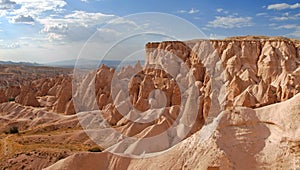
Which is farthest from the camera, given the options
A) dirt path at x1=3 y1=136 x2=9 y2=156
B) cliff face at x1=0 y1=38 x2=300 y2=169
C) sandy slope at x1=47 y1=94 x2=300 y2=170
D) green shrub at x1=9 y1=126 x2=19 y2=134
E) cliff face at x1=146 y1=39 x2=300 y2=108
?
cliff face at x1=146 y1=39 x2=300 y2=108

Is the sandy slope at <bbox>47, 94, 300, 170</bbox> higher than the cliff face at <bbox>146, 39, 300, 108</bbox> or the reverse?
the reverse

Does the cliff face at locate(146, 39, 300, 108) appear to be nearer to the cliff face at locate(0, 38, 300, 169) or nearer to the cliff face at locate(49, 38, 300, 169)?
the cliff face at locate(49, 38, 300, 169)

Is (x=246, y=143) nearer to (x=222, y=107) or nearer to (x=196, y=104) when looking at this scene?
(x=196, y=104)

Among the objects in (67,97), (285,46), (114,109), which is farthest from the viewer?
(285,46)

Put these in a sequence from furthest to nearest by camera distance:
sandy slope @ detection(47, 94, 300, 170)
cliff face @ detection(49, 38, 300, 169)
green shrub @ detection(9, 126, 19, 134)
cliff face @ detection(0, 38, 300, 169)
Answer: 1. green shrub @ detection(9, 126, 19, 134)
2. cliff face @ detection(0, 38, 300, 169)
3. cliff face @ detection(49, 38, 300, 169)
4. sandy slope @ detection(47, 94, 300, 170)

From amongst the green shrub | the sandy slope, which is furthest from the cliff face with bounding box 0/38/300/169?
the green shrub

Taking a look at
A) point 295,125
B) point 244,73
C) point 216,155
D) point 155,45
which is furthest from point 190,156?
point 155,45

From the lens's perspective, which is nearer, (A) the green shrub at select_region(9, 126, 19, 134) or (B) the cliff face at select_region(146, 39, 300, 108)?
(A) the green shrub at select_region(9, 126, 19, 134)

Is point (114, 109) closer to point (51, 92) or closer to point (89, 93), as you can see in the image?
point (89, 93)

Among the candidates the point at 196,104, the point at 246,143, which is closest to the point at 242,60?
the point at 196,104

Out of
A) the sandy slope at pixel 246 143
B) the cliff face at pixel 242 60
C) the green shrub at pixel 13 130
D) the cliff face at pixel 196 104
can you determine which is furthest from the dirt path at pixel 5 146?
the cliff face at pixel 242 60

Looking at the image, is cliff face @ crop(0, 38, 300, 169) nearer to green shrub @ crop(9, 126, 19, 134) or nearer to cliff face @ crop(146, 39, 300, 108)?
cliff face @ crop(146, 39, 300, 108)
